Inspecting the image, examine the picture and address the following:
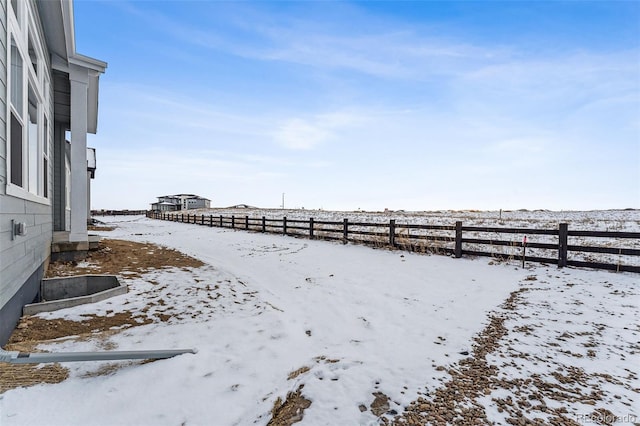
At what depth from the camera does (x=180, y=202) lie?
66938 mm

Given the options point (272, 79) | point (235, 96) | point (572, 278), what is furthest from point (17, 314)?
point (235, 96)

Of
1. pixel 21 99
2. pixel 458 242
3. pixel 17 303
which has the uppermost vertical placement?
pixel 21 99

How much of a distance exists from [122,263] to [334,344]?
19.5ft

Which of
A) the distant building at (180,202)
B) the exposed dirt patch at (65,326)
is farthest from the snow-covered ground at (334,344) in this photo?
the distant building at (180,202)

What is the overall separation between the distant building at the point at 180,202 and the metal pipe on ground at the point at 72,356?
6931cm

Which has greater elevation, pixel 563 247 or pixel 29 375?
pixel 563 247

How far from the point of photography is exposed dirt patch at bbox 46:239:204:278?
19.3 ft

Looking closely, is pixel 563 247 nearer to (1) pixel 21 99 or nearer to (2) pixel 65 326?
(2) pixel 65 326

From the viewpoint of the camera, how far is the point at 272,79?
15.8 metres

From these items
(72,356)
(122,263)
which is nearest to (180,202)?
(122,263)

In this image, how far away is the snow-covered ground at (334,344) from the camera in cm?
211

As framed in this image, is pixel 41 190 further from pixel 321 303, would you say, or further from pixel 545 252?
pixel 545 252

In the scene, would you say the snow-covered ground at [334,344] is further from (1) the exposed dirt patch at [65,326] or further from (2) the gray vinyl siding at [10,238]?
(2) the gray vinyl siding at [10,238]

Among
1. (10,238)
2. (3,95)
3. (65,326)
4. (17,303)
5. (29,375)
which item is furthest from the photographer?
(65,326)
